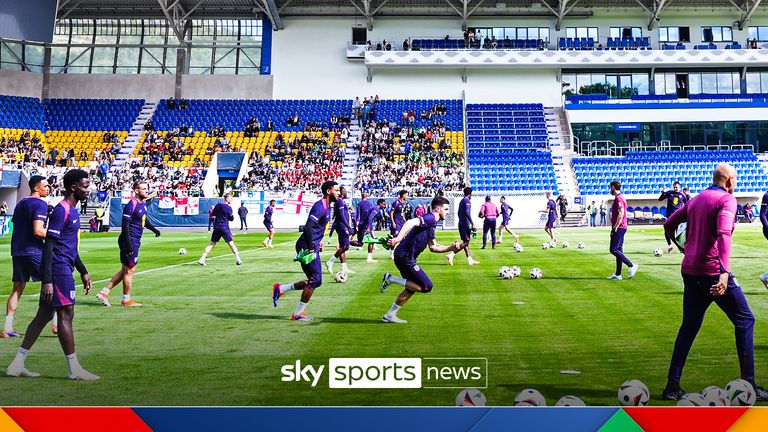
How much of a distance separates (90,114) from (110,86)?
36 centimetres

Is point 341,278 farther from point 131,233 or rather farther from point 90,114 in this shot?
point 90,114

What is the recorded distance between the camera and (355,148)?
9.41 metres

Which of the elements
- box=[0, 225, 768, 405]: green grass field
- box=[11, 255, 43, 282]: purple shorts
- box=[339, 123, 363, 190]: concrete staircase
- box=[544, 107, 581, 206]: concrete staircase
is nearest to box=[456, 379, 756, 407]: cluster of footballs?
box=[0, 225, 768, 405]: green grass field

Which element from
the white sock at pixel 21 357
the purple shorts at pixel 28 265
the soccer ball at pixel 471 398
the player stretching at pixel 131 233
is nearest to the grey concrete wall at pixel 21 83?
the player stretching at pixel 131 233

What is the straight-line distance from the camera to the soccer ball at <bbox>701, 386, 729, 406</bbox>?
8.23 ft

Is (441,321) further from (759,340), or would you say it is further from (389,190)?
(389,190)

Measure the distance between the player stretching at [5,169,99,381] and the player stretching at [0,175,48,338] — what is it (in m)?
0.14

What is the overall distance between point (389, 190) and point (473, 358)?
229 inches

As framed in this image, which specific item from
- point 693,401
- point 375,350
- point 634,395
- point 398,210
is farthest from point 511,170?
→ point 693,401

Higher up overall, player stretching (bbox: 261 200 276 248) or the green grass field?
player stretching (bbox: 261 200 276 248)

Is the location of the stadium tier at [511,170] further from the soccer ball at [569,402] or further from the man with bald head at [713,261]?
the soccer ball at [569,402]

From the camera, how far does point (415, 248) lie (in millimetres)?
7074

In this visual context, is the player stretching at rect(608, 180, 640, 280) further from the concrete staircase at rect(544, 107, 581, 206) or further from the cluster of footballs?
the cluster of footballs

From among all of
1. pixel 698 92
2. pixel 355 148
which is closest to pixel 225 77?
pixel 355 148
